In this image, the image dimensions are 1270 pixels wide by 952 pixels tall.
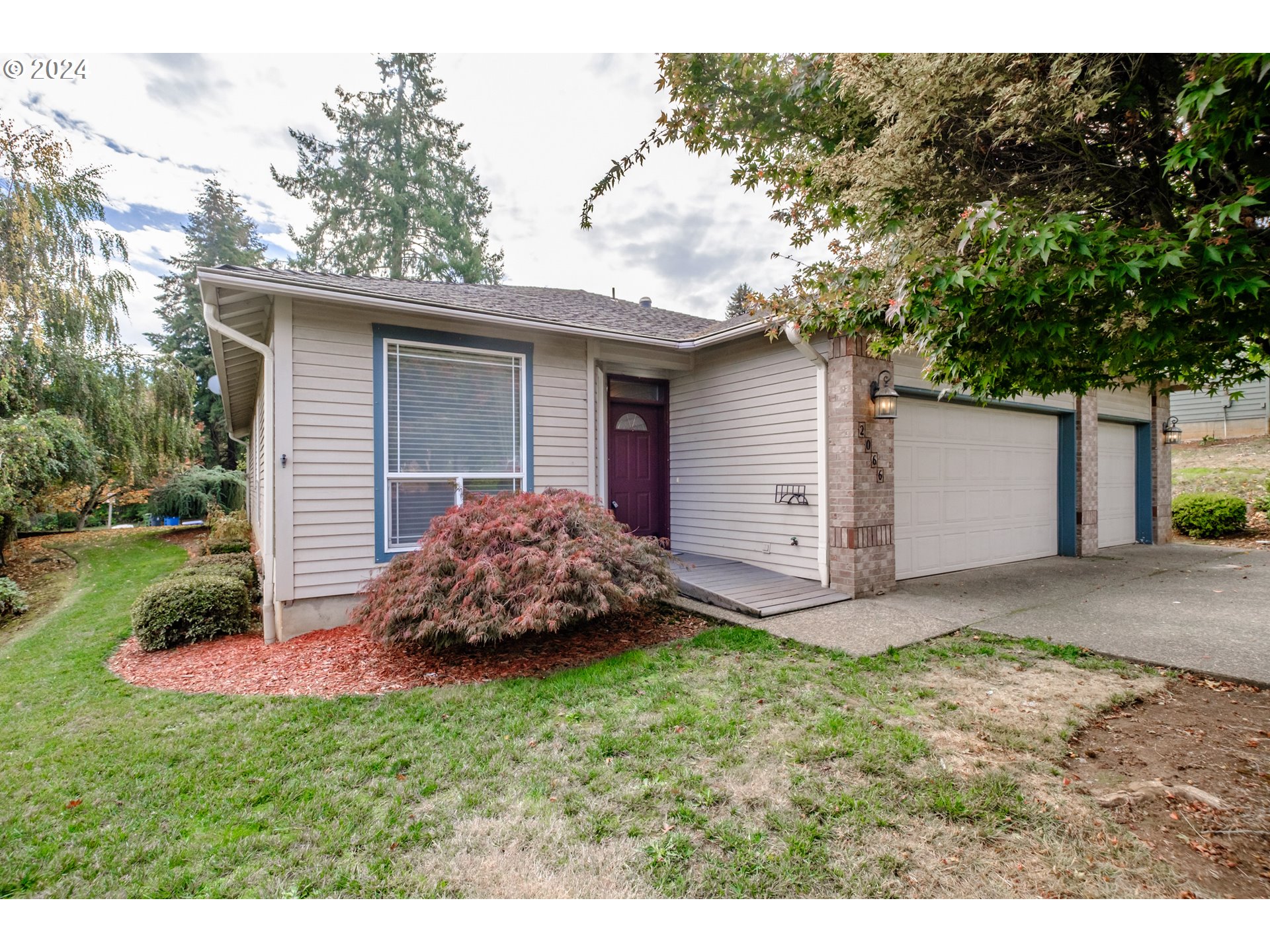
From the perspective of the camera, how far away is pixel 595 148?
3.88 metres

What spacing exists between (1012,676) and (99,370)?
15.5 meters

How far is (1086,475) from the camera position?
8930mm

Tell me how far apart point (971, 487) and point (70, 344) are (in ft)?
51.5

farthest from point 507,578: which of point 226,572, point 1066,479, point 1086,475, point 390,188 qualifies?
point 390,188

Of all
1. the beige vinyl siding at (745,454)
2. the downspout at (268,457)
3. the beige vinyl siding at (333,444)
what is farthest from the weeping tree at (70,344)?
the beige vinyl siding at (745,454)

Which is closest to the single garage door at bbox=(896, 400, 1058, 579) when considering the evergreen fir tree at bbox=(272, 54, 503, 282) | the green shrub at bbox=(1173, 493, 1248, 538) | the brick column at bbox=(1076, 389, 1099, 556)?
the brick column at bbox=(1076, 389, 1099, 556)

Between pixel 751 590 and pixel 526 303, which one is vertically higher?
pixel 526 303

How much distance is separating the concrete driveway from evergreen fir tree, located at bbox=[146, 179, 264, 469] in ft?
69.8

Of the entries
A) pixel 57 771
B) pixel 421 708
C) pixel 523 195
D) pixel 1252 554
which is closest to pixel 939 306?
pixel 421 708

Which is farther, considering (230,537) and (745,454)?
(230,537)

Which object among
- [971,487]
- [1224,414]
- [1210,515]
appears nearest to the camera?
[971,487]

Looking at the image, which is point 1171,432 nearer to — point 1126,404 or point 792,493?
point 1126,404

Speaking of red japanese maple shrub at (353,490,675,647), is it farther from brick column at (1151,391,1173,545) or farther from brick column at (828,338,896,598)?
brick column at (1151,391,1173,545)

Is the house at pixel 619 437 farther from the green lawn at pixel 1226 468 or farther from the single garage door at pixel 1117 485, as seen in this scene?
the green lawn at pixel 1226 468
